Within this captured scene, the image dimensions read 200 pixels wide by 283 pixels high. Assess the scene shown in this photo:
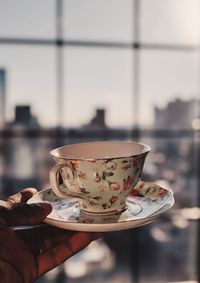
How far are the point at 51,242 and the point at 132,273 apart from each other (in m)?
1.03

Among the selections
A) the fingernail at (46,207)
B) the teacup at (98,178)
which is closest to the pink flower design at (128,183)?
the teacup at (98,178)

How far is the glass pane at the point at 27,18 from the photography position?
1354 millimetres

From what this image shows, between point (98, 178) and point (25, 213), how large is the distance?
0.11 meters

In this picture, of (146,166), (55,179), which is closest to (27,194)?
(55,179)

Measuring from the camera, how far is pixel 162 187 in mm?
582

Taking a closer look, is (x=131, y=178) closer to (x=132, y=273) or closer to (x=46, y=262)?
(x=46, y=262)

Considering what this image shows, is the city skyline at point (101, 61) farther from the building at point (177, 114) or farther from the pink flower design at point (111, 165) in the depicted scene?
the pink flower design at point (111, 165)

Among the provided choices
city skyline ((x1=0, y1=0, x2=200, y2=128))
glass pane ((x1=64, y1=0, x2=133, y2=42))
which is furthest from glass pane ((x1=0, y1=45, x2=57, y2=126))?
glass pane ((x1=64, y1=0, x2=133, y2=42))

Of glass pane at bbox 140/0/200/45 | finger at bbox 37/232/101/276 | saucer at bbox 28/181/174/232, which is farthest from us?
glass pane at bbox 140/0/200/45

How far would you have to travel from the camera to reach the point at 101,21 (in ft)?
4.80

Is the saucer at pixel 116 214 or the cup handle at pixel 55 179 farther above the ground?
the cup handle at pixel 55 179

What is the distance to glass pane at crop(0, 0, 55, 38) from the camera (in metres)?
1.35

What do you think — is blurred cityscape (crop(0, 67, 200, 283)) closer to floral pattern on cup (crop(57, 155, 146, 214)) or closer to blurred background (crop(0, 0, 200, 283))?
blurred background (crop(0, 0, 200, 283))

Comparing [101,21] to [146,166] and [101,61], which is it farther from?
[146,166]
